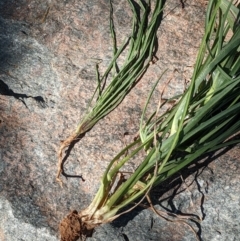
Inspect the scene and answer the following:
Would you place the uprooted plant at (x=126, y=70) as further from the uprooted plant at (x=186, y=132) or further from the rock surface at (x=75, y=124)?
the uprooted plant at (x=186, y=132)

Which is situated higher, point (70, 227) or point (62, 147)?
point (62, 147)

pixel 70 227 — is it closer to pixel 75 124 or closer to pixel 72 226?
pixel 72 226

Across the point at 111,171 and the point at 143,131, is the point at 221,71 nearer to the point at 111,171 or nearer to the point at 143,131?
the point at 143,131

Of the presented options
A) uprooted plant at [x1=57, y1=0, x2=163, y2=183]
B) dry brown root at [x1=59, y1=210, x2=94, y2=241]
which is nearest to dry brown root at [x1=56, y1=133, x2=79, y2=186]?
uprooted plant at [x1=57, y1=0, x2=163, y2=183]

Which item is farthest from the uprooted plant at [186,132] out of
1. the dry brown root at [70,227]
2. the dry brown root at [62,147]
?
Result: the dry brown root at [62,147]

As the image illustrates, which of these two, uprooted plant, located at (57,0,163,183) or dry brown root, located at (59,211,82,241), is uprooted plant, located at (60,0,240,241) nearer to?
dry brown root, located at (59,211,82,241)

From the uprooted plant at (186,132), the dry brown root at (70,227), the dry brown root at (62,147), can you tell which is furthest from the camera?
the dry brown root at (62,147)

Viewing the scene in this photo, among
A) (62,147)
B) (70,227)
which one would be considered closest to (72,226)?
(70,227)

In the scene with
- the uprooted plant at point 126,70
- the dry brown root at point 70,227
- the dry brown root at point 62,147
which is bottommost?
the dry brown root at point 70,227

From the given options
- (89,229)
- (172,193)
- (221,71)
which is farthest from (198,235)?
(221,71)
